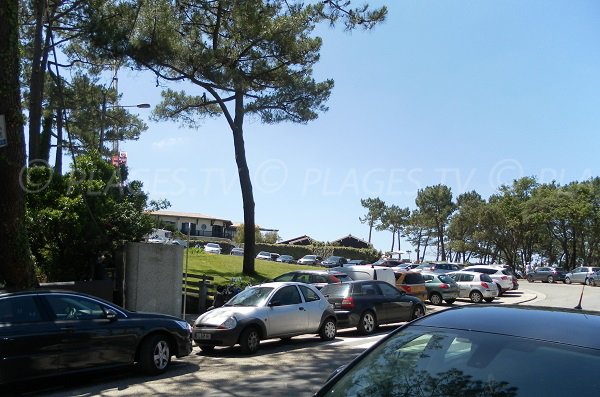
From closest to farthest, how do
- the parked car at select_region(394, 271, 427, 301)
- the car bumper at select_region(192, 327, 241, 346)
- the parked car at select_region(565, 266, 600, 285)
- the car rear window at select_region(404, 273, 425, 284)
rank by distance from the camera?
the car bumper at select_region(192, 327, 241, 346)
the parked car at select_region(394, 271, 427, 301)
the car rear window at select_region(404, 273, 425, 284)
the parked car at select_region(565, 266, 600, 285)

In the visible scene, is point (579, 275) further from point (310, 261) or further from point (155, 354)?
point (155, 354)

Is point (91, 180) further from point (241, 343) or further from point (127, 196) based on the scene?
point (241, 343)

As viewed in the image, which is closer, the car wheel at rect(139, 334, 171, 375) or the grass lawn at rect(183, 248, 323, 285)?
the car wheel at rect(139, 334, 171, 375)

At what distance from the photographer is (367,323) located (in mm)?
15914

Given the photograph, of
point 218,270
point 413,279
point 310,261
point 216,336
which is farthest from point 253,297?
point 310,261

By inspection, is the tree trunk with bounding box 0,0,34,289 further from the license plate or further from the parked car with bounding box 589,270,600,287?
the parked car with bounding box 589,270,600,287

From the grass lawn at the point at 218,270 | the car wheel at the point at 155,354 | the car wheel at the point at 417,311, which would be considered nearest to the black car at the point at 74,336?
the car wheel at the point at 155,354

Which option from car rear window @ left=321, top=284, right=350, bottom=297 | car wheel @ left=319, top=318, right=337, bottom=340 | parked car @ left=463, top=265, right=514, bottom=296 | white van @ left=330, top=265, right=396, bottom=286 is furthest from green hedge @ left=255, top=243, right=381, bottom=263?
car wheel @ left=319, top=318, right=337, bottom=340

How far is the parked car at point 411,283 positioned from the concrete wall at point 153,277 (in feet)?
33.5

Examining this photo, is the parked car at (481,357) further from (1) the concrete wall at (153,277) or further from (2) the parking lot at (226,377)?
(1) the concrete wall at (153,277)

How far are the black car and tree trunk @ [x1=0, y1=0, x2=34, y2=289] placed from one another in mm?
2395

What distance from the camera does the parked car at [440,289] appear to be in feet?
85.8

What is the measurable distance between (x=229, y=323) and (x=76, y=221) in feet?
19.6

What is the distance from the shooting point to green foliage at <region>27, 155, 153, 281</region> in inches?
612
